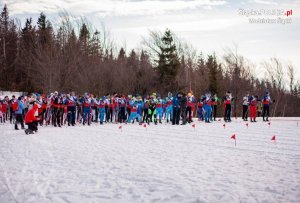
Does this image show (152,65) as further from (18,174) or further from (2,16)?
(18,174)

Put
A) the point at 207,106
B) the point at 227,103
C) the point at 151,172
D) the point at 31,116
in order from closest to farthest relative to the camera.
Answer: the point at 151,172 < the point at 31,116 < the point at 227,103 < the point at 207,106

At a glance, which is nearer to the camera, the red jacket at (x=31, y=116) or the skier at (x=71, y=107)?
the red jacket at (x=31, y=116)

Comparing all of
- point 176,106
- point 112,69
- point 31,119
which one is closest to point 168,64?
point 112,69

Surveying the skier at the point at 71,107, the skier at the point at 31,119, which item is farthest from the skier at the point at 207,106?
the skier at the point at 31,119

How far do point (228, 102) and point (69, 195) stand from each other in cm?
1819

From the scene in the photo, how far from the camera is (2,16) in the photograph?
70875 millimetres

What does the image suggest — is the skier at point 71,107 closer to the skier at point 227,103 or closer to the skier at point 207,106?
the skier at point 207,106

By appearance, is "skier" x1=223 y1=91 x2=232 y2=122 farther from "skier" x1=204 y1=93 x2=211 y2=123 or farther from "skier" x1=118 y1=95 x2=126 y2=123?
"skier" x1=118 y1=95 x2=126 y2=123

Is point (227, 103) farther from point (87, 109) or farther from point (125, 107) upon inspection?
point (87, 109)

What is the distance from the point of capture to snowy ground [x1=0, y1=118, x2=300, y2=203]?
20.1 feet

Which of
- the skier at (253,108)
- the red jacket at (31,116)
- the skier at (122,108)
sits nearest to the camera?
the red jacket at (31,116)

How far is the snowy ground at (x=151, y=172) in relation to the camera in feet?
20.1

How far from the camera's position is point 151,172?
7.86 m

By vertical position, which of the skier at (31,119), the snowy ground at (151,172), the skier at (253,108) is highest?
the skier at (253,108)
